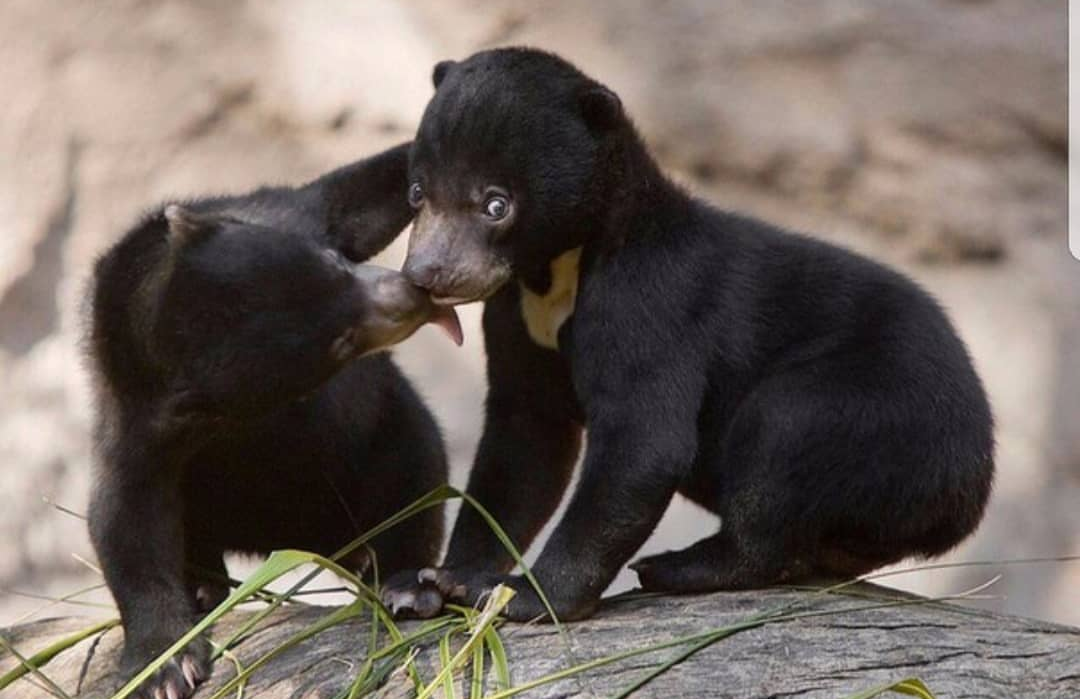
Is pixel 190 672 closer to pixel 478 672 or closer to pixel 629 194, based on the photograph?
pixel 478 672

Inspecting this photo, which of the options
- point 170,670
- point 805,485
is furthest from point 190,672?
point 805,485

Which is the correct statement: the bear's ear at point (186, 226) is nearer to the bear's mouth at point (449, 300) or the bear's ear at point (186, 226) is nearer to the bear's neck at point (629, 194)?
the bear's mouth at point (449, 300)

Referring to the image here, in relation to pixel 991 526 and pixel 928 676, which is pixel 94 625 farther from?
pixel 991 526

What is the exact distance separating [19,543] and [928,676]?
14.8ft

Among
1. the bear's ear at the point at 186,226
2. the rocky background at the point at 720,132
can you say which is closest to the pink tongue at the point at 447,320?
the bear's ear at the point at 186,226

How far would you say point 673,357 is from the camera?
15.3 feet

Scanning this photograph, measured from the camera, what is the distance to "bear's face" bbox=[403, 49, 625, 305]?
14.9 feet

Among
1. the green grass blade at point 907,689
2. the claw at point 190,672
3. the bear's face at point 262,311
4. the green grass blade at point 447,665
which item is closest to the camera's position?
the green grass blade at point 907,689

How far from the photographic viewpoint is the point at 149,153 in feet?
25.5

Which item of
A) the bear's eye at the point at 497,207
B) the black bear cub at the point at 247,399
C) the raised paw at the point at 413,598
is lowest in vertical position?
the raised paw at the point at 413,598

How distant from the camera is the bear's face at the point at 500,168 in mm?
4527

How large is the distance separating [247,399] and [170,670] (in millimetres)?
695

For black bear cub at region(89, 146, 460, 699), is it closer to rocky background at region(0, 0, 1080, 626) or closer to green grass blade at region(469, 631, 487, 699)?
green grass blade at region(469, 631, 487, 699)

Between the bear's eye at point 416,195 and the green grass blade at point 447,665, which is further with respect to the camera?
the bear's eye at point 416,195
